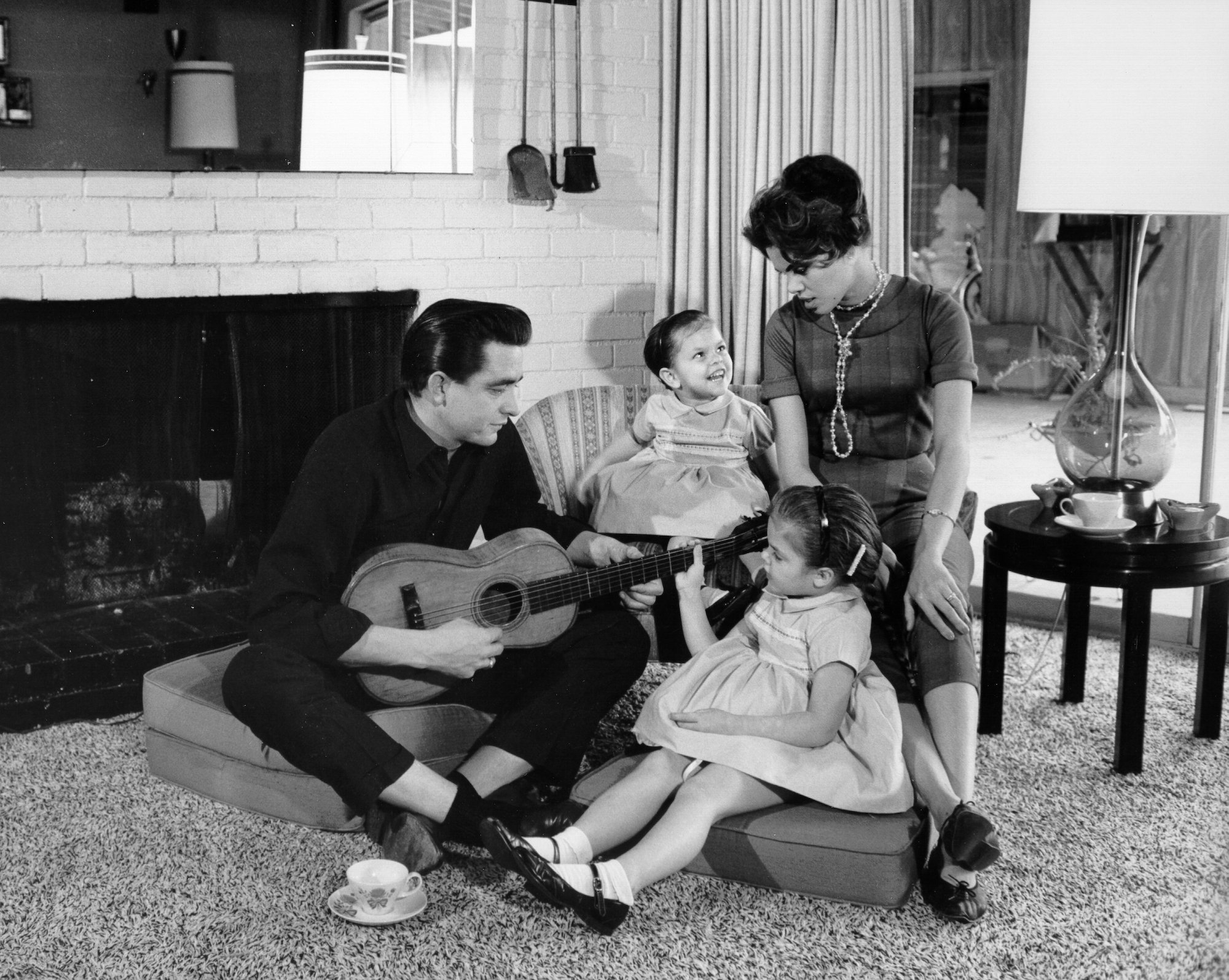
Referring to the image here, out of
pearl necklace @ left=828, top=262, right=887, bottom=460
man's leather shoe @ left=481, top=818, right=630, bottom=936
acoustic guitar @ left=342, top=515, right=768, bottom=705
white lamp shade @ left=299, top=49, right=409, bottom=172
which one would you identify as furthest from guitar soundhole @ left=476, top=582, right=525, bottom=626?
white lamp shade @ left=299, top=49, right=409, bottom=172

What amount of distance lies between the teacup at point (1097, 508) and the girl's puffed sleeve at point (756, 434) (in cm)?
64

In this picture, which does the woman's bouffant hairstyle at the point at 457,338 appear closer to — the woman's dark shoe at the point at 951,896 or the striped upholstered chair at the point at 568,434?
the striped upholstered chair at the point at 568,434

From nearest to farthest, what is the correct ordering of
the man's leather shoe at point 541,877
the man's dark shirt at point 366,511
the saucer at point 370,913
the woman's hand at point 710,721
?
the man's leather shoe at point 541,877 < the saucer at point 370,913 < the woman's hand at point 710,721 < the man's dark shirt at point 366,511

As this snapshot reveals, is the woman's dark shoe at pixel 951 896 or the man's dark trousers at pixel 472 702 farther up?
the man's dark trousers at pixel 472 702

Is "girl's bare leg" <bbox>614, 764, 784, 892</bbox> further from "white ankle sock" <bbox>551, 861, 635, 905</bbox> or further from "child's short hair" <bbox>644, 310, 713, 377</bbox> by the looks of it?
"child's short hair" <bbox>644, 310, 713, 377</bbox>

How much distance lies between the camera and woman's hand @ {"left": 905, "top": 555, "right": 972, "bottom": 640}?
2219 millimetres

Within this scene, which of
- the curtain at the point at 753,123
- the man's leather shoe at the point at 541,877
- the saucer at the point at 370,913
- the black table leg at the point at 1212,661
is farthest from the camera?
the curtain at the point at 753,123

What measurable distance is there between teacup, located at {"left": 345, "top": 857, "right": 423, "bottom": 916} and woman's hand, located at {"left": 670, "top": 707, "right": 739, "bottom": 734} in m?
0.47

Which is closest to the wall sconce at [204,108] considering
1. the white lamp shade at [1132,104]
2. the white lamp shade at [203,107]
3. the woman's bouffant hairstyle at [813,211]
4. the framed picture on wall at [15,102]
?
the white lamp shade at [203,107]

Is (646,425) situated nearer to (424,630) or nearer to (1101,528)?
(424,630)

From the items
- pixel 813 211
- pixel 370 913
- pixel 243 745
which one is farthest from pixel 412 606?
pixel 813 211

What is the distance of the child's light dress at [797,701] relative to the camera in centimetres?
203

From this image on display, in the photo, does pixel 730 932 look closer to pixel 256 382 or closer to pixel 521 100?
pixel 256 382

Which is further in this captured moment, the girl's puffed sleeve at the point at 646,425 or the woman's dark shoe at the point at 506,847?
the girl's puffed sleeve at the point at 646,425
